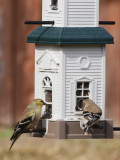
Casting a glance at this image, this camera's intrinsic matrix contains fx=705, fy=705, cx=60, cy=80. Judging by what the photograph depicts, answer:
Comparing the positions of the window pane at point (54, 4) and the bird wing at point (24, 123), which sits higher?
the window pane at point (54, 4)

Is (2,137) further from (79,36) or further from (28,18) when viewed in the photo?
(79,36)

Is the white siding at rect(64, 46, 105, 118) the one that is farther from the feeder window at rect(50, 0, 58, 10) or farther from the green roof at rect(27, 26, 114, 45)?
the feeder window at rect(50, 0, 58, 10)

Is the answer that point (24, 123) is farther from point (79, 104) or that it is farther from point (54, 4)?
point (54, 4)

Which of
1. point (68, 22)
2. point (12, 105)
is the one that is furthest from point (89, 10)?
point (12, 105)

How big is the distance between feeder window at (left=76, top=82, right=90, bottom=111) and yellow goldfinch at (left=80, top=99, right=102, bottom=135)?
125mm

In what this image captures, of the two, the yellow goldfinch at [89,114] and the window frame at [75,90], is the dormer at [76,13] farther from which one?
the yellow goldfinch at [89,114]

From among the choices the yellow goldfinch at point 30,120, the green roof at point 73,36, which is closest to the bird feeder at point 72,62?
the green roof at point 73,36

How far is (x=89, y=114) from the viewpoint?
5.28m

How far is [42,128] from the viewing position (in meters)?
5.61

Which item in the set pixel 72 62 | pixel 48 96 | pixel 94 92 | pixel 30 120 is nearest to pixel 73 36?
pixel 72 62

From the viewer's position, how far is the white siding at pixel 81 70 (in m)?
5.38

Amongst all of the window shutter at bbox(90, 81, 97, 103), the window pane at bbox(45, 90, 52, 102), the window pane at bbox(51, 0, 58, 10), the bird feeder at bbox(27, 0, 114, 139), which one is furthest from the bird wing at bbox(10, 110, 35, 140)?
the window pane at bbox(51, 0, 58, 10)

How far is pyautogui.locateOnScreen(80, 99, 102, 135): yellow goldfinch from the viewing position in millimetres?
5277

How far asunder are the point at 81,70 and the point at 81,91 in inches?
7.2
